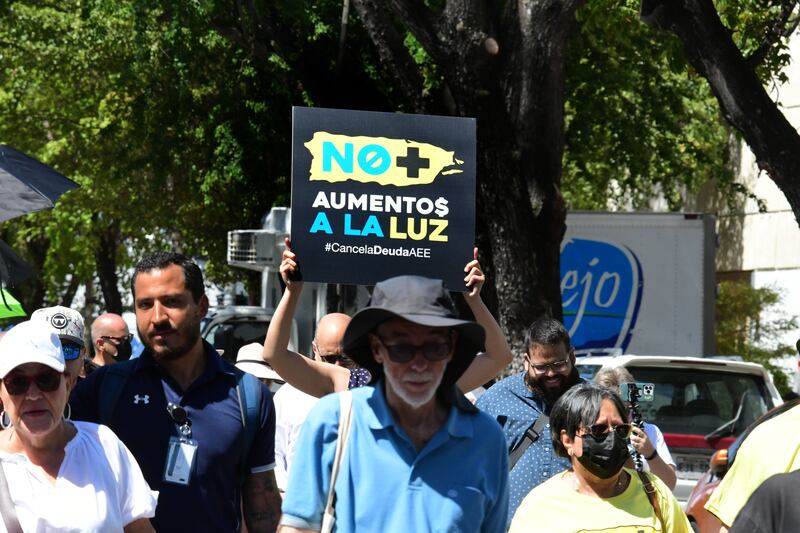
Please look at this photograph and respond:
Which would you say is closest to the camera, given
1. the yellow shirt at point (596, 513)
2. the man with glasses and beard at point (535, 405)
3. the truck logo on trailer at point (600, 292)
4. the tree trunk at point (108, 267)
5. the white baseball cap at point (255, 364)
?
the yellow shirt at point (596, 513)

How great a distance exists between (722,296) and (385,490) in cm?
2659

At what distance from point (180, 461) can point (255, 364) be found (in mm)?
3514

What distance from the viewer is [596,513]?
16.2 ft

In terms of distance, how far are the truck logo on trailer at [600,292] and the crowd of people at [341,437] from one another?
486 inches

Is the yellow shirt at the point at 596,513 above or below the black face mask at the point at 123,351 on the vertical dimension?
below

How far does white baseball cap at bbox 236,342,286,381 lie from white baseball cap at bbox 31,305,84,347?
236 cm

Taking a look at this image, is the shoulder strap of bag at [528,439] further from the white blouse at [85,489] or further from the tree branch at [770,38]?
the tree branch at [770,38]

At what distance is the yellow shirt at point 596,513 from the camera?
4.87m

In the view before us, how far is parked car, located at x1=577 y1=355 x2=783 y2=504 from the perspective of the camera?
11328 millimetres

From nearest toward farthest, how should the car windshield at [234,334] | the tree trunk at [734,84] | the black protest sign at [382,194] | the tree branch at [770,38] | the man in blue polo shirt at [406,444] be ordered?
the man in blue polo shirt at [406,444] → the black protest sign at [382,194] → the tree trunk at [734,84] → the tree branch at [770,38] → the car windshield at [234,334]

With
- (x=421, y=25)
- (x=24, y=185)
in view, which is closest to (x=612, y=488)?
(x=24, y=185)

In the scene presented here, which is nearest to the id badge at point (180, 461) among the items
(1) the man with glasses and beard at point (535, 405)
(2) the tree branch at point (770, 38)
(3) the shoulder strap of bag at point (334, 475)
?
(3) the shoulder strap of bag at point (334, 475)

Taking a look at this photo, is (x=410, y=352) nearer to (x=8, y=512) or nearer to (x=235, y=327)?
(x=8, y=512)

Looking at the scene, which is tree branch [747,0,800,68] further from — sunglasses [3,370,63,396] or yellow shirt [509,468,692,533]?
sunglasses [3,370,63,396]
